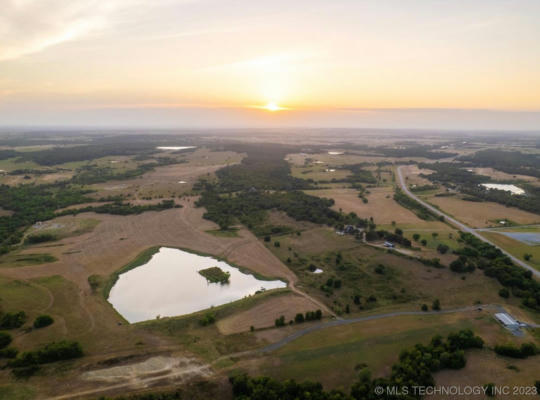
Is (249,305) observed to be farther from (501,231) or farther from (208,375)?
(501,231)

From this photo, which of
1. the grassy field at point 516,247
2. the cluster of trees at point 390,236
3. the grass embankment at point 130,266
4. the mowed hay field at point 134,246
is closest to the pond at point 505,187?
the grassy field at point 516,247

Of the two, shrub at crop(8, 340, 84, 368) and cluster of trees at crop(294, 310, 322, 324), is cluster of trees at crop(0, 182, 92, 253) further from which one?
cluster of trees at crop(294, 310, 322, 324)

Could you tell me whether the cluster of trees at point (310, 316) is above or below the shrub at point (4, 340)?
below

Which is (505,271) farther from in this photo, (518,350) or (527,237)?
(527,237)

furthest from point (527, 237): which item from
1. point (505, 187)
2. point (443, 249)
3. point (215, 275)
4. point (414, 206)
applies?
point (215, 275)

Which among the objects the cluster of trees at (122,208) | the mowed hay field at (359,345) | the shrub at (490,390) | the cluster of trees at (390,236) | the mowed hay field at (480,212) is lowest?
the mowed hay field at (359,345)

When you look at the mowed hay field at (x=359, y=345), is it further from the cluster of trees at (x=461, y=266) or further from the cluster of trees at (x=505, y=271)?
the cluster of trees at (x=461, y=266)

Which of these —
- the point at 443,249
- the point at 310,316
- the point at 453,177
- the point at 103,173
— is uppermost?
the point at 103,173

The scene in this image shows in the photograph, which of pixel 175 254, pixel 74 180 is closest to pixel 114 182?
pixel 74 180
